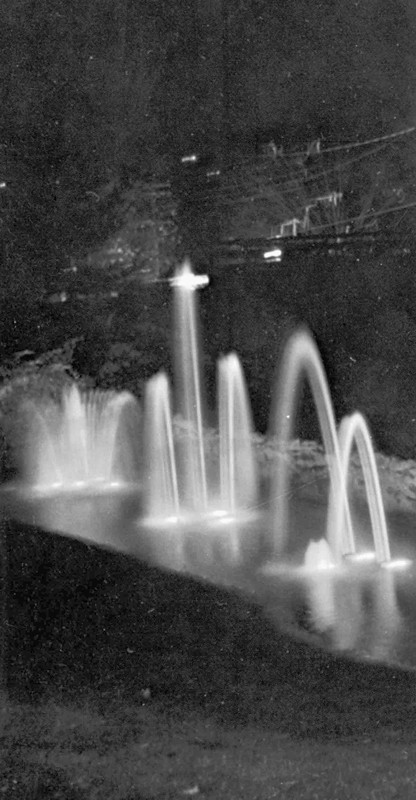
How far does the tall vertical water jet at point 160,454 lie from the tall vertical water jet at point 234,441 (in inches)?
22.6

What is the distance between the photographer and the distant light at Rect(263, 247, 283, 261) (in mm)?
13703

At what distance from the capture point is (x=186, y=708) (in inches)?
128

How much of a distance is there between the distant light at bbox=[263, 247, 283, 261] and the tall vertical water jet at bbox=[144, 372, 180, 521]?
2422 mm

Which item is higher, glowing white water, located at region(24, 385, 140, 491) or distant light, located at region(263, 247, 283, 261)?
distant light, located at region(263, 247, 283, 261)

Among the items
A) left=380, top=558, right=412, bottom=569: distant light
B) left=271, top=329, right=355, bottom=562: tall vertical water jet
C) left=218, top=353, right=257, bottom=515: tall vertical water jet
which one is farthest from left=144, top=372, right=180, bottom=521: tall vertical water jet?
left=380, top=558, right=412, bottom=569: distant light

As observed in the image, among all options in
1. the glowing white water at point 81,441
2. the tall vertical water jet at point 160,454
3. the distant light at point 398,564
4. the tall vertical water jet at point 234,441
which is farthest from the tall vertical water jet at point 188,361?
the distant light at point 398,564

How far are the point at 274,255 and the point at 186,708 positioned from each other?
11163 millimetres

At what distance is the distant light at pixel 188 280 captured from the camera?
44.9ft

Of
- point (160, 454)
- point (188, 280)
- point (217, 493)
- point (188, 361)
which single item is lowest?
point (217, 493)

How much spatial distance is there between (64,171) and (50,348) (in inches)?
98.8

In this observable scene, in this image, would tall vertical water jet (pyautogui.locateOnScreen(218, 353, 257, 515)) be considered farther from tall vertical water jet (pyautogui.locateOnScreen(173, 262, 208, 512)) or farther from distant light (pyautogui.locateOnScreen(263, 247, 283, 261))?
distant light (pyautogui.locateOnScreen(263, 247, 283, 261))

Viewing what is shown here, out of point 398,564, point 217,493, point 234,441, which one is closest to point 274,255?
point 234,441

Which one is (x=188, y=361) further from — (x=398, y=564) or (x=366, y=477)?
(x=398, y=564)

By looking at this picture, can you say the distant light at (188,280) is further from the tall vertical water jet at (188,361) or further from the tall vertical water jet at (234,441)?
the tall vertical water jet at (234,441)
